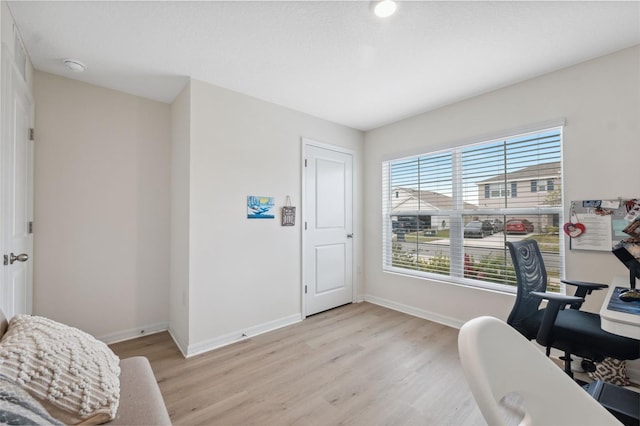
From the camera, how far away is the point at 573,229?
2.28 metres

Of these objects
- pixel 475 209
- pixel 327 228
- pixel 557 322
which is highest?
pixel 475 209

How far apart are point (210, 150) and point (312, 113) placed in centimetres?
137

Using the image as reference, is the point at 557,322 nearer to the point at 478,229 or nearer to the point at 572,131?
the point at 478,229

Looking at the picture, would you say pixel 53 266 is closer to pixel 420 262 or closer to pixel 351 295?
pixel 351 295

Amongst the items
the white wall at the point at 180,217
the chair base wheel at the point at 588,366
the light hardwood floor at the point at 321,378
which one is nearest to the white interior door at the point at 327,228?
the light hardwood floor at the point at 321,378

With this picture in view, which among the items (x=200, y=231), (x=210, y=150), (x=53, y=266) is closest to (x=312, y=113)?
(x=210, y=150)

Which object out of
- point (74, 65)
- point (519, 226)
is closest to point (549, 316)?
point (519, 226)

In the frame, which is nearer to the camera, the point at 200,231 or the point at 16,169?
the point at 16,169

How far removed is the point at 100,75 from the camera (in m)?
2.47

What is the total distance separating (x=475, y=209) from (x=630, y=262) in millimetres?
1242

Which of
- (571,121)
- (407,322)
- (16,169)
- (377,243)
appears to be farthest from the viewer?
(377,243)

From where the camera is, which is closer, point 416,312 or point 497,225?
point 497,225

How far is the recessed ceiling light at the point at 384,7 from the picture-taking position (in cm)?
165

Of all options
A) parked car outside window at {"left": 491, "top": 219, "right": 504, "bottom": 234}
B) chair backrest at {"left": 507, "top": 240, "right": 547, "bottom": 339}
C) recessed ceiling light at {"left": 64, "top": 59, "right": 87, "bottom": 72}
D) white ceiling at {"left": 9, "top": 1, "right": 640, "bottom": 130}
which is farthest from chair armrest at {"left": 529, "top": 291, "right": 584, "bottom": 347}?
recessed ceiling light at {"left": 64, "top": 59, "right": 87, "bottom": 72}
